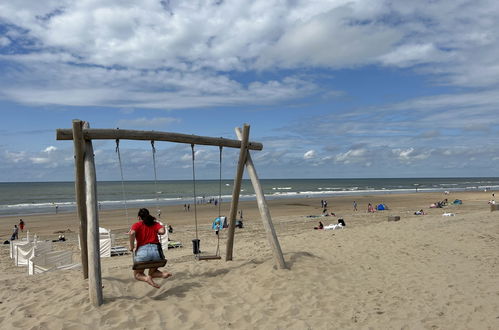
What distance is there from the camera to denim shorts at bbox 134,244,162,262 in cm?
654

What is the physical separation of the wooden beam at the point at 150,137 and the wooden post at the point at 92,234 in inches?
8.0

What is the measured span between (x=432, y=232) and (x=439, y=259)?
3776 millimetres

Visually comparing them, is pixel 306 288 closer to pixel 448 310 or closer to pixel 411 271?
pixel 448 310

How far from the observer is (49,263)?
11633 millimetres

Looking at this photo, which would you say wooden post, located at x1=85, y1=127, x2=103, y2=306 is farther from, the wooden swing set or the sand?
the sand

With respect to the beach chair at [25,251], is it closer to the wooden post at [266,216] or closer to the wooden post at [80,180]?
the wooden post at [80,180]

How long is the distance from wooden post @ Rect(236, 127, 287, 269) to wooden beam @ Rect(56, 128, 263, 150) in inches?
15.0

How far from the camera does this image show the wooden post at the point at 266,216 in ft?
26.5

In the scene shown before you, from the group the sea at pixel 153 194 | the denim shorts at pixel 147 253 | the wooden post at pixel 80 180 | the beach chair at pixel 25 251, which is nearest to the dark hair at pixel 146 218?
the denim shorts at pixel 147 253

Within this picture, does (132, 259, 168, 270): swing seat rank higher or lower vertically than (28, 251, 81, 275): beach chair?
higher

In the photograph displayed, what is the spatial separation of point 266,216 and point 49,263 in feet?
23.2

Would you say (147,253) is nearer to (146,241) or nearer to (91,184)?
(146,241)

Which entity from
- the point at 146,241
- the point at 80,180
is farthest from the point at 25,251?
the point at 146,241

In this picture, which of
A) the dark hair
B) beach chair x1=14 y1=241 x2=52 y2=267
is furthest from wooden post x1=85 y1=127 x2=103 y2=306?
beach chair x1=14 y1=241 x2=52 y2=267
